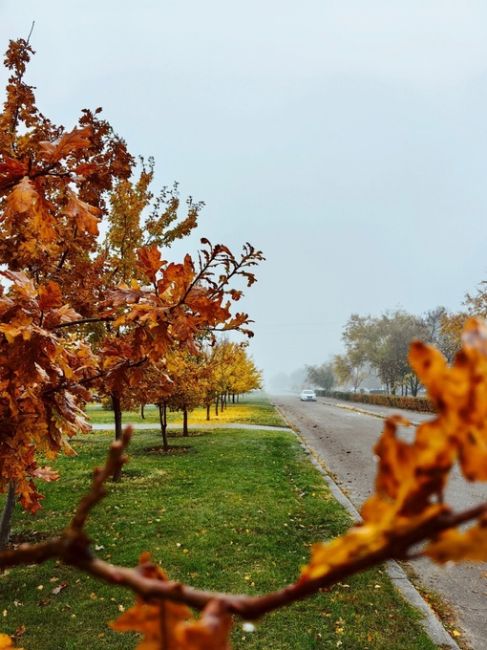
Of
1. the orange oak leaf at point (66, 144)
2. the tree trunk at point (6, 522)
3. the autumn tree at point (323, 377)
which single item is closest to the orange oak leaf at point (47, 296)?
the orange oak leaf at point (66, 144)

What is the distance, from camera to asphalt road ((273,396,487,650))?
5035 mm

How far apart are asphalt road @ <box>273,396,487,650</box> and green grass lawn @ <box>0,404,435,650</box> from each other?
0.61 m

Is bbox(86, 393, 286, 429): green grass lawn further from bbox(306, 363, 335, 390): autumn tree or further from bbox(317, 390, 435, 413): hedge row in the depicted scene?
bbox(306, 363, 335, 390): autumn tree

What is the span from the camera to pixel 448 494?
961 cm

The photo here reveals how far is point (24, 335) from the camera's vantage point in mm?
1886

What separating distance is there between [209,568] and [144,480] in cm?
515

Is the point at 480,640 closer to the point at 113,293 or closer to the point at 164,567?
the point at 164,567

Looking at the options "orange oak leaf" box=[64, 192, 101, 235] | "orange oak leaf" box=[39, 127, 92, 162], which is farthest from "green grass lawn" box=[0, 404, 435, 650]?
"orange oak leaf" box=[39, 127, 92, 162]

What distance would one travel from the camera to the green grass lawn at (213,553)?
456cm

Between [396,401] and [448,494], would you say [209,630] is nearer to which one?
[448,494]

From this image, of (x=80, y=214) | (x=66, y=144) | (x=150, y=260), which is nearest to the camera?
(x=66, y=144)

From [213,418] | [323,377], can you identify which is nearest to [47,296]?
[213,418]

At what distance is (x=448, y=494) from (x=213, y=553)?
216 inches

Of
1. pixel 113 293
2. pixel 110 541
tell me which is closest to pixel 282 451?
pixel 110 541
